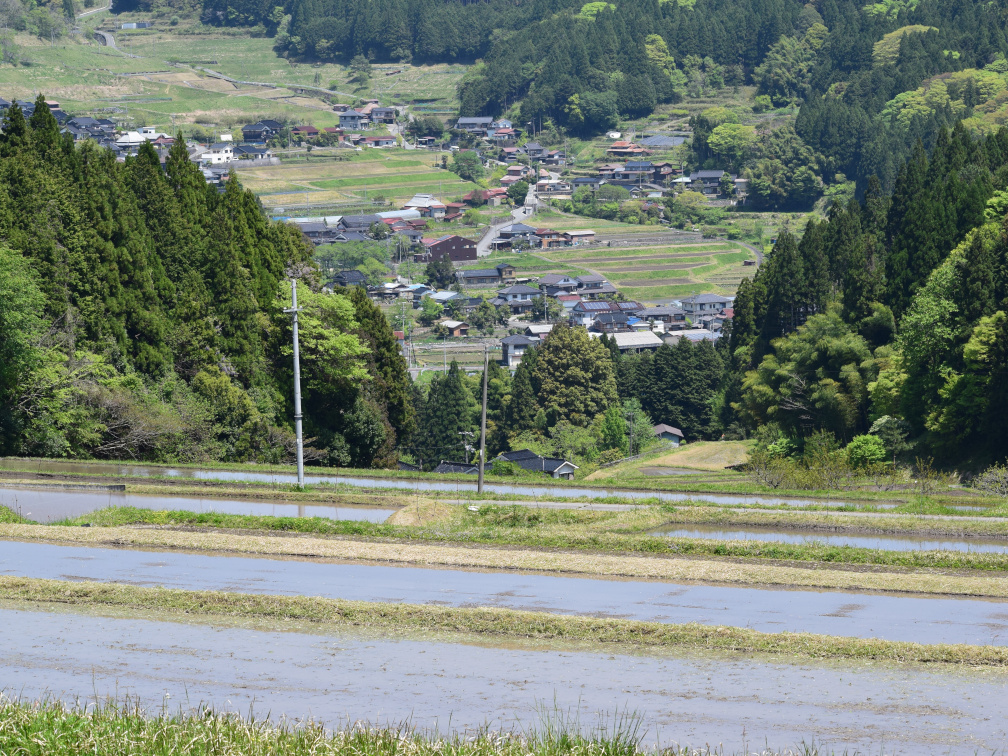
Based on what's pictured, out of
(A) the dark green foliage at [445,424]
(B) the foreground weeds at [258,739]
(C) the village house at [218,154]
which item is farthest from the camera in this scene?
(C) the village house at [218,154]

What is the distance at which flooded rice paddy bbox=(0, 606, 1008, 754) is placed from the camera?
35.0 feet

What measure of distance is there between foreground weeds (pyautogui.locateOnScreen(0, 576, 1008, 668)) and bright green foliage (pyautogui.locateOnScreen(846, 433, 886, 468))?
28.1 metres

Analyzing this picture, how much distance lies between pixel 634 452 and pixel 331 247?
3088 inches

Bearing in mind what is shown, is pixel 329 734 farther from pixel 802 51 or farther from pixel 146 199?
pixel 802 51

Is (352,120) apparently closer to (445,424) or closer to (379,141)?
(379,141)

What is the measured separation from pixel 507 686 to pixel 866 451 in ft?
105

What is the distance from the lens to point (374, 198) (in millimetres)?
157625

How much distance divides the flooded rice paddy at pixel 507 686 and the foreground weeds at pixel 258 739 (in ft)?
1.69

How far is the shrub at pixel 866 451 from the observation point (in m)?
41.2

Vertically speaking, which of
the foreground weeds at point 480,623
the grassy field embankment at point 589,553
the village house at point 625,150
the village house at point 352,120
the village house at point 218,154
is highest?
the village house at point 352,120

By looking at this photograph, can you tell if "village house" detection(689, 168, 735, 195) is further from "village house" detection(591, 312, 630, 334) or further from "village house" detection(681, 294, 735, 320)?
"village house" detection(591, 312, 630, 334)

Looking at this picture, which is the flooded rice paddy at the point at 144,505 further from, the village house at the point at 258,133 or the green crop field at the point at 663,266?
the village house at the point at 258,133

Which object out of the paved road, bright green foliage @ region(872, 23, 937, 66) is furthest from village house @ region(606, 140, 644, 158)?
bright green foliage @ region(872, 23, 937, 66)

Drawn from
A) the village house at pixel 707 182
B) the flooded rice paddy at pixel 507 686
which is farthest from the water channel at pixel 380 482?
the village house at pixel 707 182
